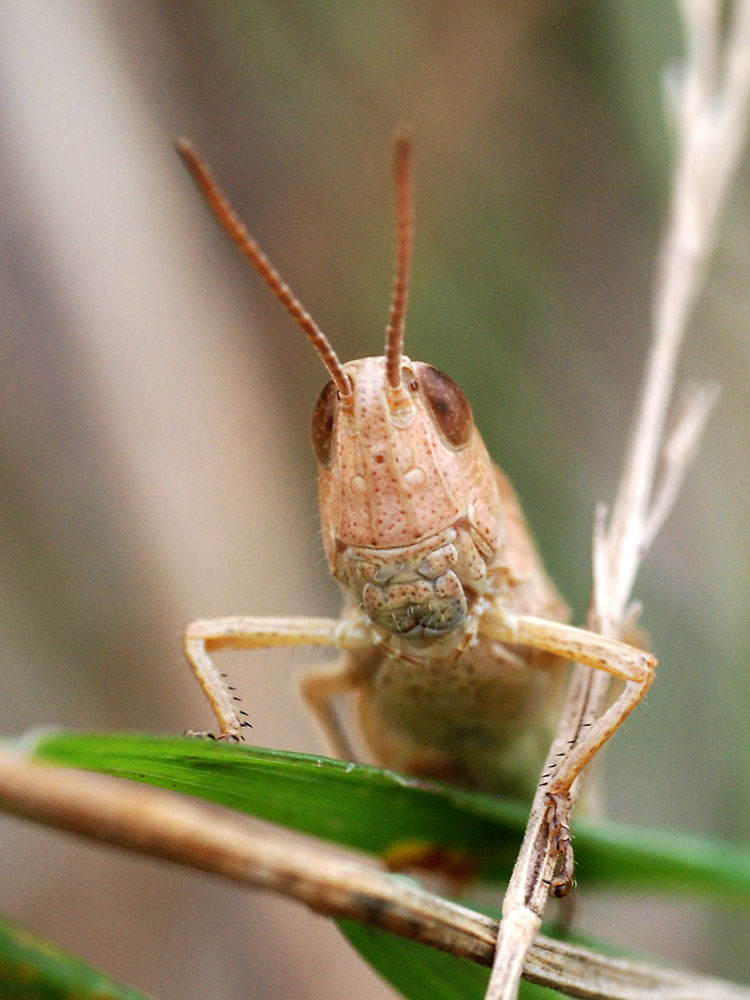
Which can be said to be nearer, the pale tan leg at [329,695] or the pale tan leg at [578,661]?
the pale tan leg at [578,661]

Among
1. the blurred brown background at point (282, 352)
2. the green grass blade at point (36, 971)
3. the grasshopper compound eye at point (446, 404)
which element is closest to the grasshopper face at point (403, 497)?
the grasshopper compound eye at point (446, 404)

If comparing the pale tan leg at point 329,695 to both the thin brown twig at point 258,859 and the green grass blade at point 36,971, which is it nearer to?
the thin brown twig at point 258,859

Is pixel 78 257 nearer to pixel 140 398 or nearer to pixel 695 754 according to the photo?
pixel 140 398

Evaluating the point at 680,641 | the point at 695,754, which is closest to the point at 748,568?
the point at 680,641

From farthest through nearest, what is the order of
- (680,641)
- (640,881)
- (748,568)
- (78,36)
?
(680,641) < (748,568) < (78,36) < (640,881)

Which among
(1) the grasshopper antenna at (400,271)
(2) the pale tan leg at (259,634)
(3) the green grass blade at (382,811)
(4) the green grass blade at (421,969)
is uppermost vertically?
(1) the grasshopper antenna at (400,271)

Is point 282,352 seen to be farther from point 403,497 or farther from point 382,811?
point 382,811

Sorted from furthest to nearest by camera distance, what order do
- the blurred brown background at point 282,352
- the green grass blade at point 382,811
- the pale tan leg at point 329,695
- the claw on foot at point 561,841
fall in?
the blurred brown background at point 282,352
the pale tan leg at point 329,695
the claw on foot at point 561,841
the green grass blade at point 382,811

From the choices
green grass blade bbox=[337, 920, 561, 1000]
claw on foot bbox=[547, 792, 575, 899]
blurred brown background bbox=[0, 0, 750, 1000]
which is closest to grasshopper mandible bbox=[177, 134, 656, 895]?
claw on foot bbox=[547, 792, 575, 899]
